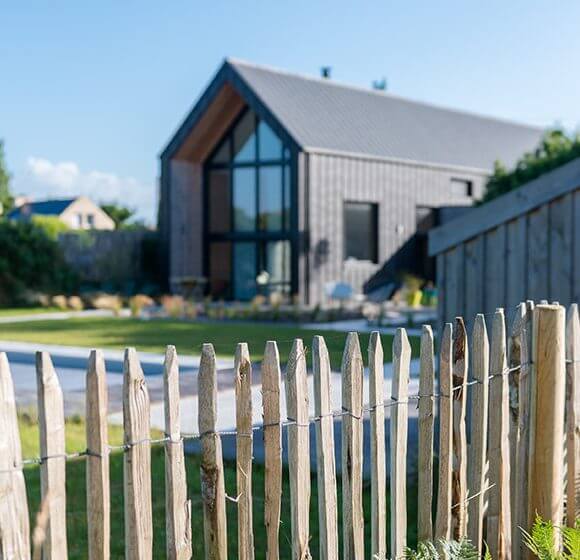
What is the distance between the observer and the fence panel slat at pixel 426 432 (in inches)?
133

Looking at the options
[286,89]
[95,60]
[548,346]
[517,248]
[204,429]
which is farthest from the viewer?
[95,60]

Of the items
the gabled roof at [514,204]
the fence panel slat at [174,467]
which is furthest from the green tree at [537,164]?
the fence panel slat at [174,467]

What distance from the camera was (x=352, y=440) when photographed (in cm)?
310

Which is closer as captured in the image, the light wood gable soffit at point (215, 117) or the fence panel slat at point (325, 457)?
the fence panel slat at point (325, 457)

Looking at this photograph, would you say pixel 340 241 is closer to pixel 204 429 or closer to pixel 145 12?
pixel 145 12

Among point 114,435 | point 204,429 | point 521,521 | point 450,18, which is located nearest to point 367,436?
point 114,435

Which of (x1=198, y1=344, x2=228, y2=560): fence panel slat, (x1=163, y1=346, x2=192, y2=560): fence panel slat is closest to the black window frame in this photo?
(x1=198, y1=344, x2=228, y2=560): fence panel slat

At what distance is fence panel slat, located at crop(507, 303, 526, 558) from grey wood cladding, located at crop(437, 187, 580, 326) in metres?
2.07

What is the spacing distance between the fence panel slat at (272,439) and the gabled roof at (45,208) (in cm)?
5821

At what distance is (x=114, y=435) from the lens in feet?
25.8

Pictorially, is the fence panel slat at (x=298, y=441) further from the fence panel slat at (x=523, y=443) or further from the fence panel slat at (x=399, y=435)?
the fence panel slat at (x=523, y=443)

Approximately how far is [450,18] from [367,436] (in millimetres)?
10264

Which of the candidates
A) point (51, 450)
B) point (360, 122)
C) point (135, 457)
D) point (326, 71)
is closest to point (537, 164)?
point (360, 122)

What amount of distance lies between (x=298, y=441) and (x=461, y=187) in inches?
1019
